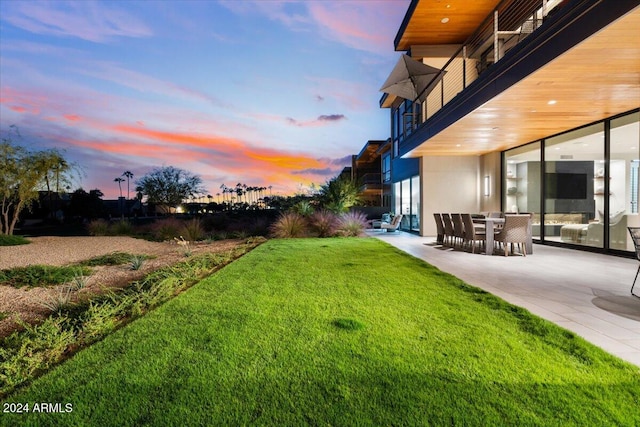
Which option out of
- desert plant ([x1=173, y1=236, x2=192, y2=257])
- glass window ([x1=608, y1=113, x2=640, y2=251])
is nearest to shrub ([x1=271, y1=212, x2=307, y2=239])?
desert plant ([x1=173, y1=236, x2=192, y2=257])

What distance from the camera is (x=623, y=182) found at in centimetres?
732

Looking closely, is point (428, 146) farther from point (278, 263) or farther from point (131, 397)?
point (131, 397)

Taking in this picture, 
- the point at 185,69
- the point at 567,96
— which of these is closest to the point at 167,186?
the point at 185,69

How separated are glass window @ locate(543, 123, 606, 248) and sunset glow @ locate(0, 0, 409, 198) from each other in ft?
28.6

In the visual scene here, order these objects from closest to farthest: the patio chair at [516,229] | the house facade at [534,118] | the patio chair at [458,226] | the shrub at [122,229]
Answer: the house facade at [534,118]
the patio chair at [516,229]
the patio chair at [458,226]
the shrub at [122,229]

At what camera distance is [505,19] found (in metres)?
9.77

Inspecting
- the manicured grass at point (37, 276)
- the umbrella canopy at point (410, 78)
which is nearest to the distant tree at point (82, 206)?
the manicured grass at point (37, 276)

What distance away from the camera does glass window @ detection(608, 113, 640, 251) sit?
280 inches

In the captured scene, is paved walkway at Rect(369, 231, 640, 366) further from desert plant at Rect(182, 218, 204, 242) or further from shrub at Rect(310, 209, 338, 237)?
desert plant at Rect(182, 218, 204, 242)

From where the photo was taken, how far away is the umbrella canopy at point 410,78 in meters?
10.7

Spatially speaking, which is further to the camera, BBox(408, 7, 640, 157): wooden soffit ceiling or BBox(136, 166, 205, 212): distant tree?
BBox(136, 166, 205, 212): distant tree

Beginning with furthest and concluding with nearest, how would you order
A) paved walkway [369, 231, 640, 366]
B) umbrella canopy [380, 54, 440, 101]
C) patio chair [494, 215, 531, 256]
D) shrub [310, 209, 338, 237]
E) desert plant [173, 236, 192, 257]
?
1. shrub [310, 209, 338, 237]
2. umbrella canopy [380, 54, 440, 101]
3. desert plant [173, 236, 192, 257]
4. patio chair [494, 215, 531, 256]
5. paved walkway [369, 231, 640, 366]

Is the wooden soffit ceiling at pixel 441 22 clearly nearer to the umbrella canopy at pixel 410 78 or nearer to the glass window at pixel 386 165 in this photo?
the umbrella canopy at pixel 410 78

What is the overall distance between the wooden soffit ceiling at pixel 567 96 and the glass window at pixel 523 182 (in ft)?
2.12
